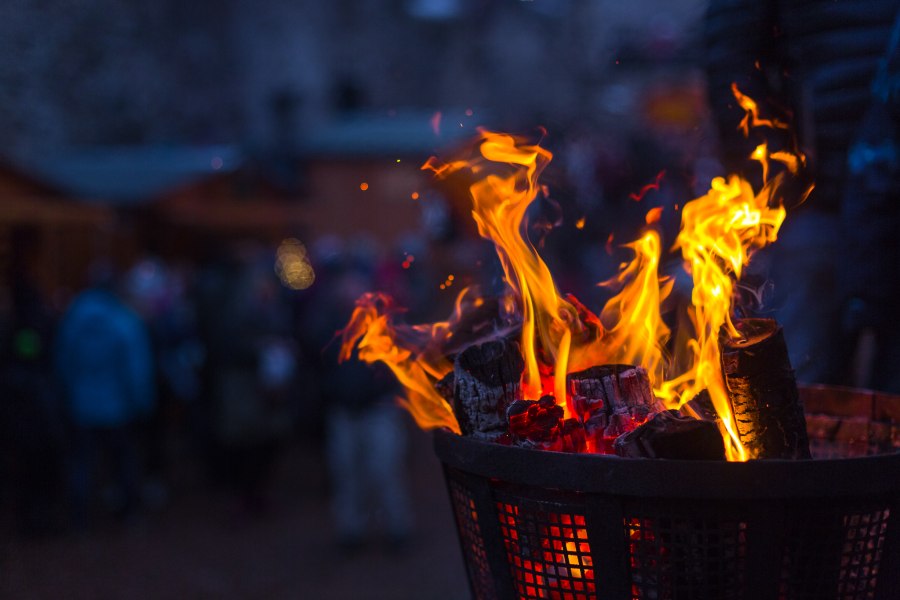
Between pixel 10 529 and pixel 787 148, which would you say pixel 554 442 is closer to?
pixel 787 148

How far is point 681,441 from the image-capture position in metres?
1.79

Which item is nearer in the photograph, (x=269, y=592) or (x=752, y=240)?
(x=752, y=240)

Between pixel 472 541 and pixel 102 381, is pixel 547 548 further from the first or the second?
pixel 102 381

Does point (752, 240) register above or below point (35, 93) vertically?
below

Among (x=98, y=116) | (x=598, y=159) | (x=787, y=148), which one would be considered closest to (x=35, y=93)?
(x=98, y=116)

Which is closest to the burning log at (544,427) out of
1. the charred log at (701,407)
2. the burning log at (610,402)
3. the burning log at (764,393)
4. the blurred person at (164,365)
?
the burning log at (610,402)

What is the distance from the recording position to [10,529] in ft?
22.5

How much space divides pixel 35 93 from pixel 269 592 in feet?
68.9

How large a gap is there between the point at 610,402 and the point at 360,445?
4.21m

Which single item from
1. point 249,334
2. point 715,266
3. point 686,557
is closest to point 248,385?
point 249,334

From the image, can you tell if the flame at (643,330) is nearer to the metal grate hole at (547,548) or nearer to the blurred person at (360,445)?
the metal grate hole at (547,548)

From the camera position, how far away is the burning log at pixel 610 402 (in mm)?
2018

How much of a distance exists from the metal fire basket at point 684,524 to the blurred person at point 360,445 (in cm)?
400

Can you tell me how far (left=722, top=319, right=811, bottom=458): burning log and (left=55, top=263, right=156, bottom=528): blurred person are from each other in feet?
18.6
